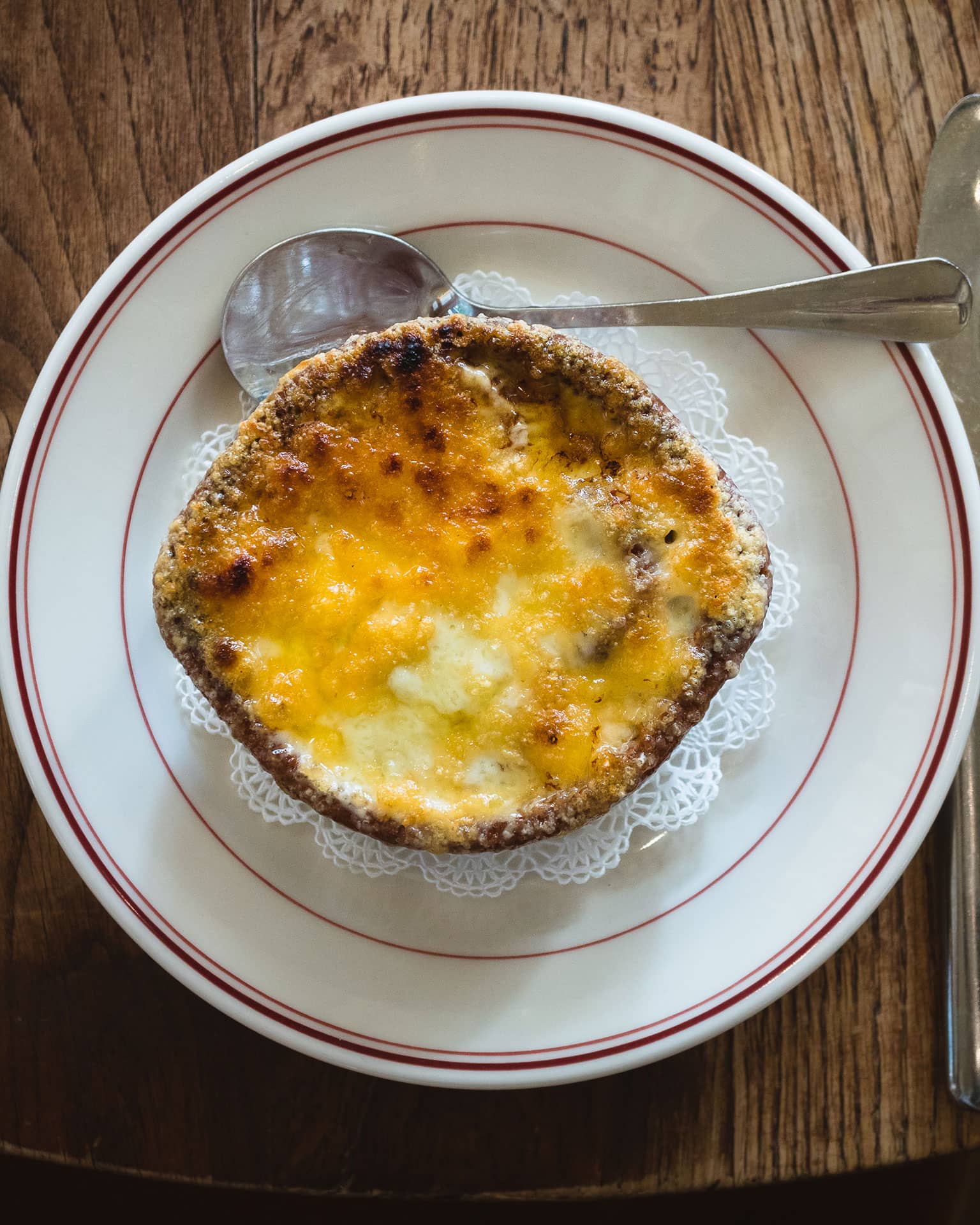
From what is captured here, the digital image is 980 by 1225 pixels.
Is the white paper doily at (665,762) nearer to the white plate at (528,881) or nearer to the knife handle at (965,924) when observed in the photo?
the white plate at (528,881)

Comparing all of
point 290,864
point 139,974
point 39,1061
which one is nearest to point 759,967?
point 290,864

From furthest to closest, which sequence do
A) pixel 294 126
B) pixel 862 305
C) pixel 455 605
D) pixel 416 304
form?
pixel 294 126 < pixel 416 304 < pixel 862 305 < pixel 455 605

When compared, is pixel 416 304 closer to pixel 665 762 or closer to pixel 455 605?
pixel 455 605

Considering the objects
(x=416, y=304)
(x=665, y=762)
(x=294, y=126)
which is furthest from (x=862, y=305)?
(x=294, y=126)

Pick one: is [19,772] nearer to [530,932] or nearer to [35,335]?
[35,335]

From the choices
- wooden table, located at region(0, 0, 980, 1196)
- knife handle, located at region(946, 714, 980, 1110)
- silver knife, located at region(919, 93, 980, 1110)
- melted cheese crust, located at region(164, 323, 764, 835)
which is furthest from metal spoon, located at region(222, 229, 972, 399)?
knife handle, located at region(946, 714, 980, 1110)

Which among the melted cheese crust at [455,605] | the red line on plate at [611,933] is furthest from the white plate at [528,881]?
the melted cheese crust at [455,605]

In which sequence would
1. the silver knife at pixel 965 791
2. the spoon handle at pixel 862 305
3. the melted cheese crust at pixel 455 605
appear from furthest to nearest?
the silver knife at pixel 965 791 < the spoon handle at pixel 862 305 < the melted cheese crust at pixel 455 605
